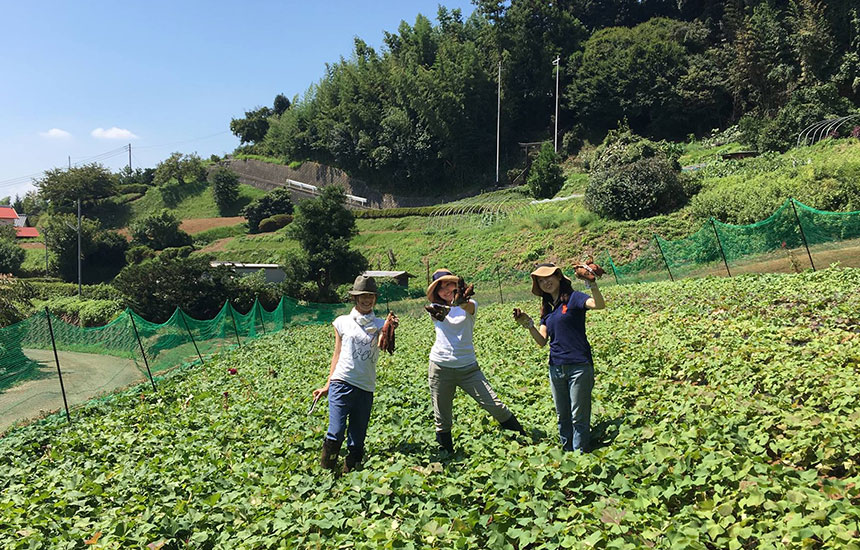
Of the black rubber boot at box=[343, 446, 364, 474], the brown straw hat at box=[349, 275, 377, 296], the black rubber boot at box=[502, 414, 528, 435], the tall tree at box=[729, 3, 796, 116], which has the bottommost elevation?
the black rubber boot at box=[343, 446, 364, 474]

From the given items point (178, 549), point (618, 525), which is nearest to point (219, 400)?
point (178, 549)

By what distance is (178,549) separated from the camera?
131 inches

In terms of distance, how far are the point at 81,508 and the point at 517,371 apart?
15.7ft

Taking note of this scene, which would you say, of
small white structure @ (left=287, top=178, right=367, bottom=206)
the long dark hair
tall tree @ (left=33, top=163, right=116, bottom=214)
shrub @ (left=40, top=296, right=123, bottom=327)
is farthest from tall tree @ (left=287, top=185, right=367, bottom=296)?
tall tree @ (left=33, top=163, right=116, bottom=214)

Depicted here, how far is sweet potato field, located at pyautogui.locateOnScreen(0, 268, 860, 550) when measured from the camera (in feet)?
9.41

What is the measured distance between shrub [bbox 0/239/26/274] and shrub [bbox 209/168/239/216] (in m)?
18.3

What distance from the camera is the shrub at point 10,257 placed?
144 ft

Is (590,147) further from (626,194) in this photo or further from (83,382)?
(83,382)

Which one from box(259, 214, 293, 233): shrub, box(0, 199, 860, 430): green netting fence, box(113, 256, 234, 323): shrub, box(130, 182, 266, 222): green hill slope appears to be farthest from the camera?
box(130, 182, 266, 222): green hill slope

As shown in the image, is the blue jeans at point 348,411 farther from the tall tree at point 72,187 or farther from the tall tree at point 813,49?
the tall tree at point 72,187

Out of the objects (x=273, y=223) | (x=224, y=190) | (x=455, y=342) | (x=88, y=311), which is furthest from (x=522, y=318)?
(x=224, y=190)

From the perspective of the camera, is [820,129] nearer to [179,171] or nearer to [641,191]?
[641,191]

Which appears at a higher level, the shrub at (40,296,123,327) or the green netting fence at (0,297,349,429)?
the green netting fence at (0,297,349,429)

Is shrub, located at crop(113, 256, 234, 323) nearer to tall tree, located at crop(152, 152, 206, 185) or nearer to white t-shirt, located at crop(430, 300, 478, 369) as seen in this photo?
white t-shirt, located at crop(430, 300, 478, 369)
